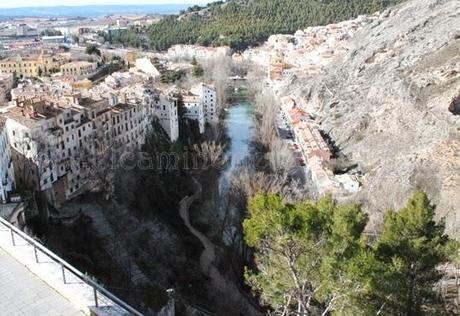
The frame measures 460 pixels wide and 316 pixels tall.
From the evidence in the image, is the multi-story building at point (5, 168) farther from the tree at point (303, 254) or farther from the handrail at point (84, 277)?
the tree at point (303, 254)

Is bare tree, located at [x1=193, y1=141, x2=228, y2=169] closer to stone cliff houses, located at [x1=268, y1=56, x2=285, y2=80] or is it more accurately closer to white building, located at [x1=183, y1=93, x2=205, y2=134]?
white building, located at [x1=183, y1=93, x2=205, y2=134]

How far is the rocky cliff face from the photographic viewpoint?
97.3ft

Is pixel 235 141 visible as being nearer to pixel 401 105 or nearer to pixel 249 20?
pixel 401 105

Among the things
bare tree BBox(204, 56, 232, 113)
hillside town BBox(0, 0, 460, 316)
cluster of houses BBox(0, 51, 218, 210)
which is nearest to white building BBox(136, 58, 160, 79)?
hillside town BBox(0, 0, 460, 316)

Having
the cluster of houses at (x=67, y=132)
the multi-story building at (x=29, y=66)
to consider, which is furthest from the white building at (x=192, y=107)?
the multi-story building at (x=29, y=66)

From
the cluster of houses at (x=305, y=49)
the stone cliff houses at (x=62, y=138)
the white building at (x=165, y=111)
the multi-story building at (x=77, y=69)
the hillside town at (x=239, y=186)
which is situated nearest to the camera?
the hillside town at (x=239, y=186)

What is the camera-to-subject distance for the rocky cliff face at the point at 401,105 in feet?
97.3

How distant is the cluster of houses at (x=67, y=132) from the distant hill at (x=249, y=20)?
61751 millimetres

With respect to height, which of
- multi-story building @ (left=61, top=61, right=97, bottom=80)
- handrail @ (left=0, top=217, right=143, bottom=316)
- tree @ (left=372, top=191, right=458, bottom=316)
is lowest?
multi-story building @ (left=61, top=61, right=97, bottom=80)

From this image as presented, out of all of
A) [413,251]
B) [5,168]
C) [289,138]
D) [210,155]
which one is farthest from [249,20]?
[413,251]

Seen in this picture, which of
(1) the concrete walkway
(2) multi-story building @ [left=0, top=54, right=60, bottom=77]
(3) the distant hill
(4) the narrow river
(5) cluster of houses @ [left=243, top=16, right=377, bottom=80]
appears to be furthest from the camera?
(3) the distant hill


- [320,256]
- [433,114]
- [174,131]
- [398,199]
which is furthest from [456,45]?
[320,256]

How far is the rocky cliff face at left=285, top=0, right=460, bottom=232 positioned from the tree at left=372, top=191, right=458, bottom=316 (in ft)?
46.3

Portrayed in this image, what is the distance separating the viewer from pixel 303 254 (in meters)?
9.77
